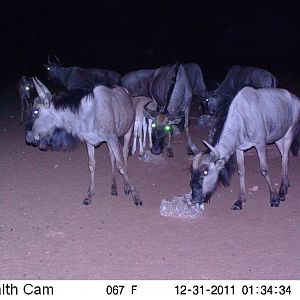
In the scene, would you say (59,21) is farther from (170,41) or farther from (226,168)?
(226,168)

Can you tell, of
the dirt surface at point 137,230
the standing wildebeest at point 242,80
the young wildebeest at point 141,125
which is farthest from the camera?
the standing wildebeest at point 242,80

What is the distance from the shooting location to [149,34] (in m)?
52.2

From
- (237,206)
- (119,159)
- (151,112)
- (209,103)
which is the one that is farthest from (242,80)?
(237,206)

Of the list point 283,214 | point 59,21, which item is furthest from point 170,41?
point 283,214

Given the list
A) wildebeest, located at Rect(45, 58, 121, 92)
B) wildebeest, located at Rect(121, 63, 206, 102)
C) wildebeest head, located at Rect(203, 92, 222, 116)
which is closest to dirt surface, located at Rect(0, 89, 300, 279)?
wildebeest head, located at Rect(203, 92, 222, 116)

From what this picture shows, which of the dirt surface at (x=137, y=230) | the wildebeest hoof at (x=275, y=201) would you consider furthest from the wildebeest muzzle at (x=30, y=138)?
the wildebeest hoof at (x=275, y=201)

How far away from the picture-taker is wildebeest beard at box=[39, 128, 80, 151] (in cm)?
849

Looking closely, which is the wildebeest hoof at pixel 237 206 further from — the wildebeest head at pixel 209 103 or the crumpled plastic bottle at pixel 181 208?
the wildebeest head at pixel 209 103

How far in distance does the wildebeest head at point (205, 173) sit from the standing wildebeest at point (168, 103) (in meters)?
0.25

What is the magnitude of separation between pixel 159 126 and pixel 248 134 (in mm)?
3077

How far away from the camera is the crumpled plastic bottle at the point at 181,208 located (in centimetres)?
777

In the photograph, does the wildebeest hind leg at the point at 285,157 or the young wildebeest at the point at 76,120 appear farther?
the wildebeest hind leg at the point at 285,157

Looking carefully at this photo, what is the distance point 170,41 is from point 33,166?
39.3 metres

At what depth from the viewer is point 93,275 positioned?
19.1 ft
